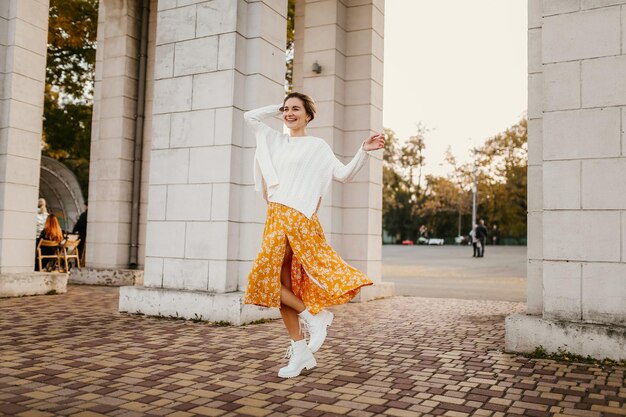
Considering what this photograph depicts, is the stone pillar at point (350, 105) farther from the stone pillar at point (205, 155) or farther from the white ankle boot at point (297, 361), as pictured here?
the white ankle boot at point (297, 361)

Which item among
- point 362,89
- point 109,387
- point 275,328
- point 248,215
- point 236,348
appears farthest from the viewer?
point 362,89

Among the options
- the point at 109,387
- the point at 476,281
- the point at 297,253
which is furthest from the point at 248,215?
the point at 476,281

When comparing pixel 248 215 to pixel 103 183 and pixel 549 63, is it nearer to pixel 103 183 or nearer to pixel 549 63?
pixel 549 63

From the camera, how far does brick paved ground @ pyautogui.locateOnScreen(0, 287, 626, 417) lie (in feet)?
11.5

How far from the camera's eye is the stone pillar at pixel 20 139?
894 centimetres

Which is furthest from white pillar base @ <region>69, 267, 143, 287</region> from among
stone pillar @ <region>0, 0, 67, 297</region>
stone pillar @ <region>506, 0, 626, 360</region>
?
stone pillar @ <region>506, 0, 626, 360</region>

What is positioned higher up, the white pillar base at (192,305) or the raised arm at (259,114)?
the raised arm at (259,114)

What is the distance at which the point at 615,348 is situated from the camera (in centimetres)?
478

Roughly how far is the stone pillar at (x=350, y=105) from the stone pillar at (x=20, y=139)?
4552 mm

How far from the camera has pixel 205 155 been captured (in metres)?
7.20

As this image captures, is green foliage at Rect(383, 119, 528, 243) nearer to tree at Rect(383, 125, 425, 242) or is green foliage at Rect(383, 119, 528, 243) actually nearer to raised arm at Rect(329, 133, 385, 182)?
tree at Rect(383, 125, 425, 242)

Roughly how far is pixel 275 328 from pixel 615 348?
3.42 m

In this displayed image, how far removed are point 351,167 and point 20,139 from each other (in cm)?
705

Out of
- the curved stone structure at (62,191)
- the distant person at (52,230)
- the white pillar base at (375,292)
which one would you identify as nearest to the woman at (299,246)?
the white pillar base at (375,292)
